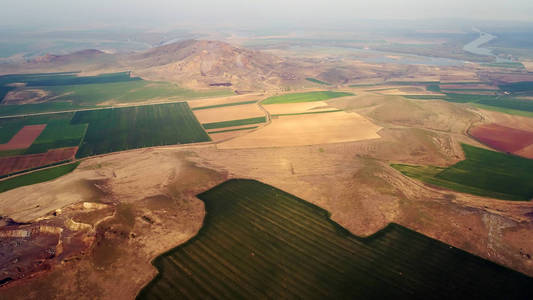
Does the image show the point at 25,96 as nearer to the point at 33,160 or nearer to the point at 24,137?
the point at 24,137

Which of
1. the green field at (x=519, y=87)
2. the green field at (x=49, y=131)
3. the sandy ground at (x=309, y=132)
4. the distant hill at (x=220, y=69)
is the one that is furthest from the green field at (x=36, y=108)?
the green field at (x=519, y=87)

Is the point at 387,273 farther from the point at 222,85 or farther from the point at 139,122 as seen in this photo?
the point at 222,85

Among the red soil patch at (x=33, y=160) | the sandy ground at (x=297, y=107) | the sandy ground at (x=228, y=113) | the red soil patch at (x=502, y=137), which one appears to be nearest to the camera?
the red soil patch at (x=33, y=160)

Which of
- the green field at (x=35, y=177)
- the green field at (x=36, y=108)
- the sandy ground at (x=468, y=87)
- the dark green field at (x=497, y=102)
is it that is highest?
the sandy ground at (x=468, y=87)

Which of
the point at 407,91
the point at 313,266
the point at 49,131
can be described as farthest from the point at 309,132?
the point at 407,91

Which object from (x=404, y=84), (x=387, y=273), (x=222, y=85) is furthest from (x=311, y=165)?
(x=404, y=84)

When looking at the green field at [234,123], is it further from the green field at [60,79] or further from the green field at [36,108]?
the green field at [60,79]

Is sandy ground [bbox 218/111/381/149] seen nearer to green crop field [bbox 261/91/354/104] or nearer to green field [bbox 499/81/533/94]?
green crop field [bbox 261/91/354/104]
